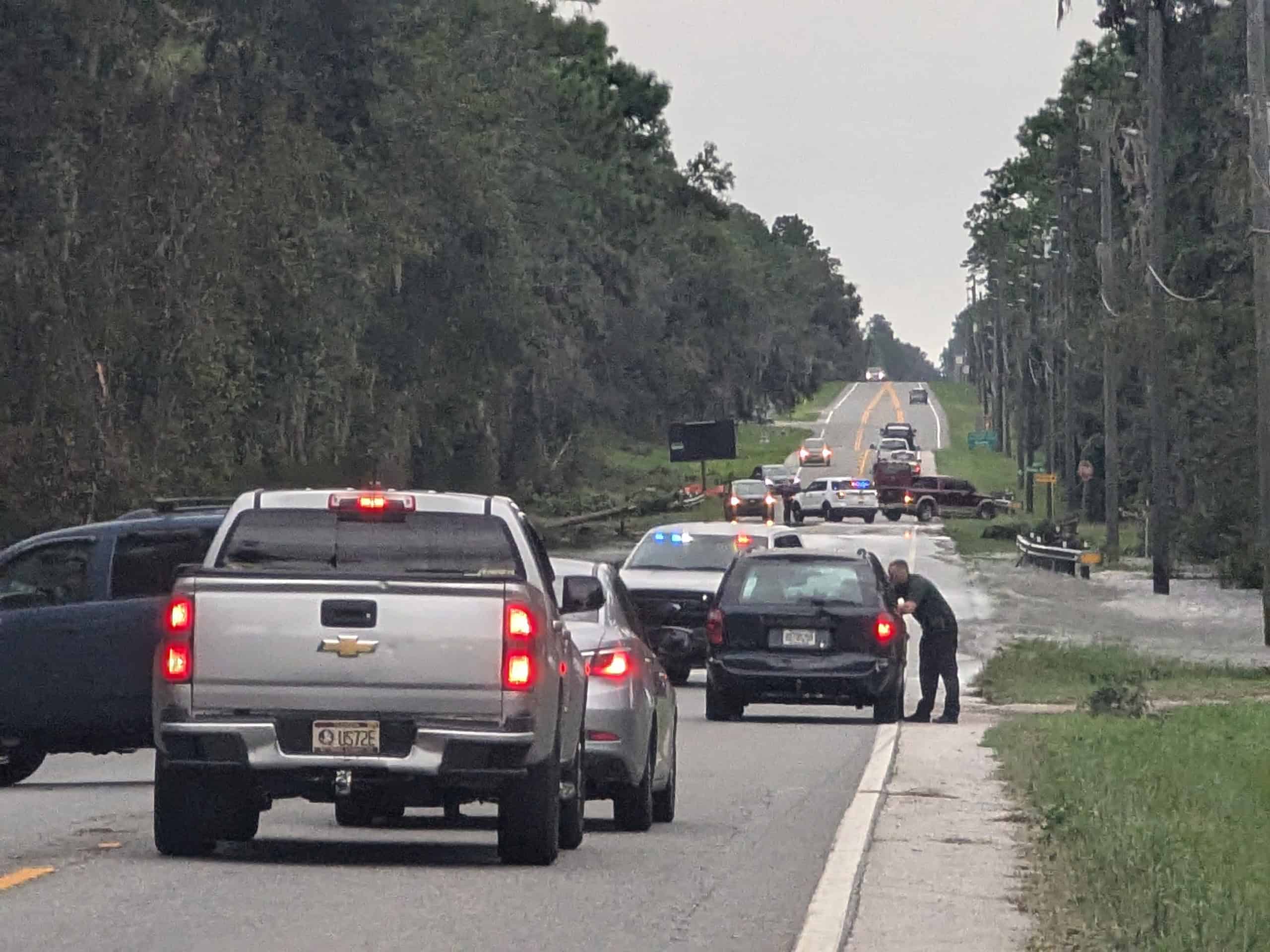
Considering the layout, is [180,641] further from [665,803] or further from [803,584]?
[803,584]

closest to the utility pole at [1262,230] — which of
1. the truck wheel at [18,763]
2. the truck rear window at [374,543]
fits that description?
the truck wheel at [18,763]

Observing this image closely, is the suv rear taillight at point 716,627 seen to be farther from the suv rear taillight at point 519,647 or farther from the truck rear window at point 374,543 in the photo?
A: the suv rear taillight at point 519,647

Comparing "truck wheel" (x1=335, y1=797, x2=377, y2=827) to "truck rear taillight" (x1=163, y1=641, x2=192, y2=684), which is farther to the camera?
"truck wheel" (x1=335, y1=797, x2=377, y2=827)

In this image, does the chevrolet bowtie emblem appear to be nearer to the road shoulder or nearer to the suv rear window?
the road shoulder

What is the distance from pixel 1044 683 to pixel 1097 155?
4785 centimetres

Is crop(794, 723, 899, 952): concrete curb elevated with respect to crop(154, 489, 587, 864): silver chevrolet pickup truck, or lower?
lower

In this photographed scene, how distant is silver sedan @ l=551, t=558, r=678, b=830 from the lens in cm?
1429

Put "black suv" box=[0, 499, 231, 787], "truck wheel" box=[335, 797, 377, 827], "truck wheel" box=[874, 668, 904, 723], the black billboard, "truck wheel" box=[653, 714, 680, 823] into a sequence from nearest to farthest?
→ 1. "truck wheel" box=[335, 797, 377, 827]
2. "truck wheel" box=[653, 714, 680, 823]
3. "black suv" box=[0, 499, 231, 787]
4. "truck wheel" box=[874, 668, 904, 723]
5. the black billboard

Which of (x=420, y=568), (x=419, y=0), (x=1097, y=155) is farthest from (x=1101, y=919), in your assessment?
(x=1097, y=155)

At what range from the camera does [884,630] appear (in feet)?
80.1

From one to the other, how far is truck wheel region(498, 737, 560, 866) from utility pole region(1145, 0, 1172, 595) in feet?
126

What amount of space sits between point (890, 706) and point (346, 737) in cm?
1389

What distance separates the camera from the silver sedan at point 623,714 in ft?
46.9

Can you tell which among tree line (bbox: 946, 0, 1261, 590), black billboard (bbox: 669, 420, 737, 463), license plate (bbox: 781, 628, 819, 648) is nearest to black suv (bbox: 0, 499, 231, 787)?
license plate (bbox: 781, 628, 819, 648)
